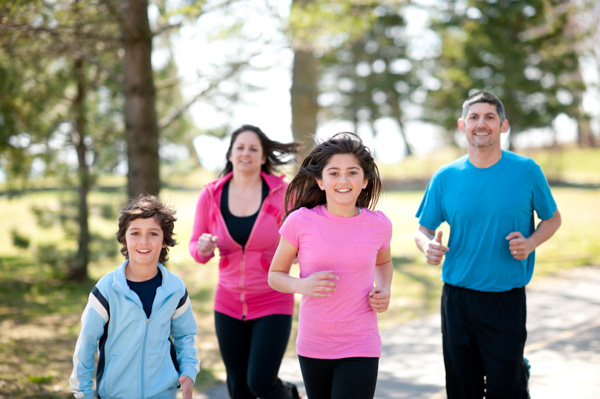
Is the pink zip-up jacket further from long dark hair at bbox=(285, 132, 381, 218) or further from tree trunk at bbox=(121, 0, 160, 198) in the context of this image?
tree trunk at bbox=(121, 0, 160, 198)

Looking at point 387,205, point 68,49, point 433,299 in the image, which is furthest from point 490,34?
point 68,49

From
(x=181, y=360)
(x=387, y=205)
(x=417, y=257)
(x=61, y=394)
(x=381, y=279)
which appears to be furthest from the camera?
(x=387, y=205)

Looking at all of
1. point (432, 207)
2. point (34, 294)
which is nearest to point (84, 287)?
point (34, 294)

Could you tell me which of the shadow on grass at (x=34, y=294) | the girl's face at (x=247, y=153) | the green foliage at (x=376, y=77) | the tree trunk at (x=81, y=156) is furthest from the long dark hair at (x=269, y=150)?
the green foliage at (x=376, y=77)

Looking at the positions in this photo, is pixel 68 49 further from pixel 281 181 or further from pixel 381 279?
pixel 381 279

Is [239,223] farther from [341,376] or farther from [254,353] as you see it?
[341,376]

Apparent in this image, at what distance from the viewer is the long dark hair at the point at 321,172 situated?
348 cm

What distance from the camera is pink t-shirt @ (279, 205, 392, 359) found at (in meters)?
3.28

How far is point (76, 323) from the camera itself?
8906mm

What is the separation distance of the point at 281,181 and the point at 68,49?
4.16 meters

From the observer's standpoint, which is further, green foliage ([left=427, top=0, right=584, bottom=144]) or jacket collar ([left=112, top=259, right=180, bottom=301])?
green foliage ([left=427, top=0, right=584, bottom=144])

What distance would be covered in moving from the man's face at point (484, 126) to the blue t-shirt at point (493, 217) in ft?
0.51

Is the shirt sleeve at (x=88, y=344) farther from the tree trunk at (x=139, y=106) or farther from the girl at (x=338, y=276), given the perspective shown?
the tree trunk at (x=139, y=106)

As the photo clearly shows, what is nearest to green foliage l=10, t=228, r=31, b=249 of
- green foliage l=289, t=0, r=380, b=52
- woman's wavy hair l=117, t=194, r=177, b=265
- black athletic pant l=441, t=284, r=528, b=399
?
green foliage l=289, t=0, r=380, b=52
